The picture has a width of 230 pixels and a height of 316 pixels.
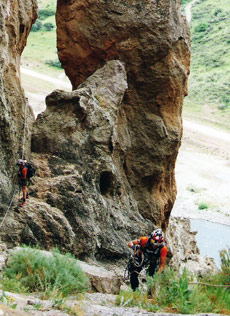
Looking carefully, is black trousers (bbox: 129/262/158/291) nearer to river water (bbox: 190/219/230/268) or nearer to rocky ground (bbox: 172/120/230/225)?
river water (bbox: 190/219/230/268)

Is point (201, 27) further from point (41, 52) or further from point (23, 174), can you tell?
point (23, 174)

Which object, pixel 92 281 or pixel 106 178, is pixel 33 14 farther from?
pixel 92 281

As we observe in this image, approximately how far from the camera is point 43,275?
8.05 metres

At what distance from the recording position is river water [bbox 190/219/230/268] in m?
29.7

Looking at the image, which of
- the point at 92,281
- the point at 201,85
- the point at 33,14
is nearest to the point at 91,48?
the point at 33,14

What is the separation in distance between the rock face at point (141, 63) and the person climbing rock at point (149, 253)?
17.6 ft

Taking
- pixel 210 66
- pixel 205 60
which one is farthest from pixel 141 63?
pixel 205 60

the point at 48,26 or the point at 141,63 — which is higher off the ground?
the point at 141,63

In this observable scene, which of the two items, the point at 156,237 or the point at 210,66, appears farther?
the point at 210,66

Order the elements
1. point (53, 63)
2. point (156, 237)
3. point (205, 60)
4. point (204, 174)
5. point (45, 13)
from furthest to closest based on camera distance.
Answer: point (45, 13) → point (205, 60) → point (53, 63) → point (204, 174) → point (156, 237)

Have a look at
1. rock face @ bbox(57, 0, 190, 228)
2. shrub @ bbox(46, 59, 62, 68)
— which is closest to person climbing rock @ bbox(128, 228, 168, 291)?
rock face @ bbox(57, 0, 190, 228)

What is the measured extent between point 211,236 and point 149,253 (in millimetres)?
23366

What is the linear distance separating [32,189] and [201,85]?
48741 mm

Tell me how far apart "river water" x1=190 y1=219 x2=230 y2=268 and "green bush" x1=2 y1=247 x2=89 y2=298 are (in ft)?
70.6
